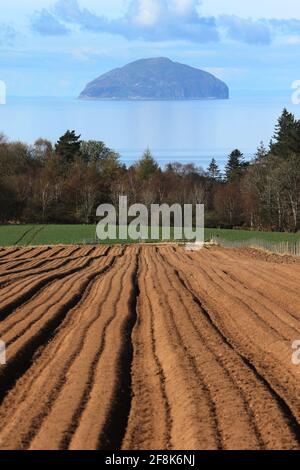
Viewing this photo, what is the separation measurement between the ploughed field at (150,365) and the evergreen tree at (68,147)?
6657 cm

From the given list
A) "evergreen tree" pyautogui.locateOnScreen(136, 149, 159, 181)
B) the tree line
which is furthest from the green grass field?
"evergreen tree" pyautogui.locateOnScreen(136, 149, 159, 181)

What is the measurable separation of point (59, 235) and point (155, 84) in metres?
95.0

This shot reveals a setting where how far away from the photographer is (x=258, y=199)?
68.8 m

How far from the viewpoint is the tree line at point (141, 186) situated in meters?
67.7

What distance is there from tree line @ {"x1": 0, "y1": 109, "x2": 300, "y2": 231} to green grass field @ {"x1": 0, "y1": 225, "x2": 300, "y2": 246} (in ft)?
33.1

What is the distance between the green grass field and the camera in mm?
50369

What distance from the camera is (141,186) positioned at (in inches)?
3174

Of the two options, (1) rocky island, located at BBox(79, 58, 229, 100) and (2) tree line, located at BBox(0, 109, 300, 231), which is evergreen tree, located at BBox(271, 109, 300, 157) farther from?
(1) rocky island, located at BBox(79, 58, 229, 100)

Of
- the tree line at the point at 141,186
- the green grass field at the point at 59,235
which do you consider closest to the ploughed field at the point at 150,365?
the green grass field at the point at 59,235

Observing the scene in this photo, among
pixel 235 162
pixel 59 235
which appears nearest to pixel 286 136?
pixel 235 162

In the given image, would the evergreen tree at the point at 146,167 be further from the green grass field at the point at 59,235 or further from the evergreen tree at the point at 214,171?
the green grass field at the point at 59,235

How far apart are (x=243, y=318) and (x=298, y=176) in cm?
5182

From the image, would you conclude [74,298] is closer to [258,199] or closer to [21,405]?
[21,405]
